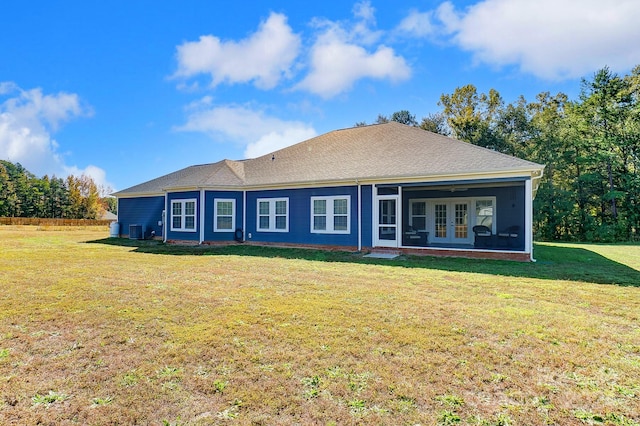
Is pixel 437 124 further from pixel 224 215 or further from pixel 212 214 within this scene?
pixel 212 214

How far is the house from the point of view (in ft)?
41.7

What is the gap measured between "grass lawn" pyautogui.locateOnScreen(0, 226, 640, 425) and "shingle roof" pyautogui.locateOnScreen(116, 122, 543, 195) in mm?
5970

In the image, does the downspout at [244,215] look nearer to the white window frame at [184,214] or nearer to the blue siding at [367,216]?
the white window frame at [184,214]

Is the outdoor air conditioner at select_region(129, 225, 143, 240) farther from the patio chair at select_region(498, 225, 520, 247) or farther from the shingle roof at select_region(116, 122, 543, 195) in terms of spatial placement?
the patio chair at select_region(498, 225, 520, 247)

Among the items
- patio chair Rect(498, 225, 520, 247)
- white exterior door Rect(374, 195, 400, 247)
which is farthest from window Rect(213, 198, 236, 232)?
patio chair Rect(498, 225, 520, 247)

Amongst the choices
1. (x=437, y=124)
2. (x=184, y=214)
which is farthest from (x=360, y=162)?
(x=437, y=124)

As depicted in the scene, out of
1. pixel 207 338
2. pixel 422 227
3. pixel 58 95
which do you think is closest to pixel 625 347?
pixel 207 338

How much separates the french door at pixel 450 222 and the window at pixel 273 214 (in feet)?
23.1

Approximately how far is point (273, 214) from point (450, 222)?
8303 millimetres

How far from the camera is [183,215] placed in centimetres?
1681

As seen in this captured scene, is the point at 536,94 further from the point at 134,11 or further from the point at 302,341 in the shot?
the point at 302,341

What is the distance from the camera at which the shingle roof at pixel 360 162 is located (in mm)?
12531

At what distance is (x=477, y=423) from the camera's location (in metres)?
2.56

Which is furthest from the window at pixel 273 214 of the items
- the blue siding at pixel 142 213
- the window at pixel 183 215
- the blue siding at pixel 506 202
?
the blue siding at pixel 506 202
